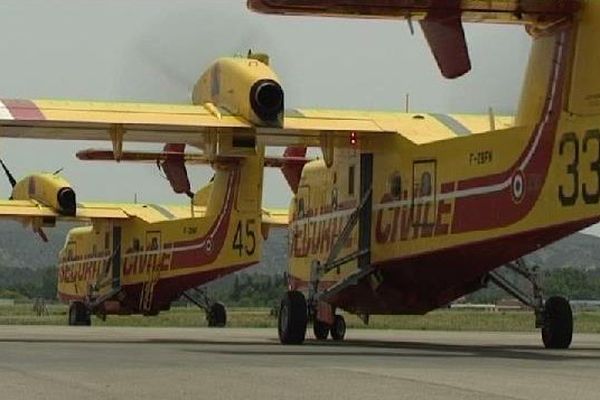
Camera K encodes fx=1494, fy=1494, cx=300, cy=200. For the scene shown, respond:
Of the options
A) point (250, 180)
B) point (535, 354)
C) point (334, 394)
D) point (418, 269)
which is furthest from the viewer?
point (250, 180)

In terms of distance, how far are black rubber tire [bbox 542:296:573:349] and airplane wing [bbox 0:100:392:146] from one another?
4.75m

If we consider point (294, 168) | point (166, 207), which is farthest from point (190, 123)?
point (166, 207)

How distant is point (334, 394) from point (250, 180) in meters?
27.6

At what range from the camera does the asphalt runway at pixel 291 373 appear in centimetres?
1421

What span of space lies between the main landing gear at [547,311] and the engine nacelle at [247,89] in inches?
198

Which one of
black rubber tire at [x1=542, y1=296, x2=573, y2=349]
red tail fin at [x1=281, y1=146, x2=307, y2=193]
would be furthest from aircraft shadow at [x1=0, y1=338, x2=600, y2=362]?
red tail fin at [x1=281, y1=146, x2=307, y2=193]

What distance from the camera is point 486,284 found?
2752 cm

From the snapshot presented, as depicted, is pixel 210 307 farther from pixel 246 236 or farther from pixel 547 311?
pixel 547 311

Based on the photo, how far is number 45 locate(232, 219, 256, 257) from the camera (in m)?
41.8

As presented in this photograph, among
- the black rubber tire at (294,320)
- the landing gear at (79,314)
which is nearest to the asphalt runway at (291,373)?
the black rubber tire at (294,320)

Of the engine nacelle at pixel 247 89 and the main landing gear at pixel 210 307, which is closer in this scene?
the engine nacelle at pixel 247 89

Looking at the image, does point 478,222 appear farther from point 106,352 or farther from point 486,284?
point 106,352

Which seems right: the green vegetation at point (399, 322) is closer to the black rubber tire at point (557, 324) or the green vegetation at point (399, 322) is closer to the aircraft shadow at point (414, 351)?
the black rubber tire at point (557, 324)

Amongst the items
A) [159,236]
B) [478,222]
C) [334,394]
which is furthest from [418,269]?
[159,236]
